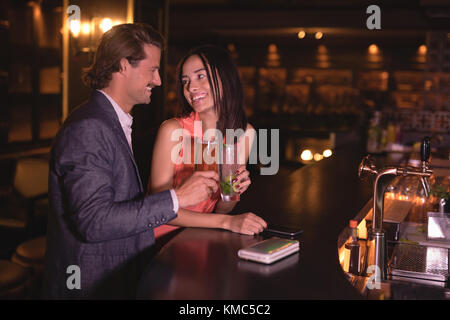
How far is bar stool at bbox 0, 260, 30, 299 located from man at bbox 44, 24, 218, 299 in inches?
42.3

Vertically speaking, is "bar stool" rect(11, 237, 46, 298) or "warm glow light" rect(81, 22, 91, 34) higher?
"warm glow light" rect(81, 22, 91, 34)

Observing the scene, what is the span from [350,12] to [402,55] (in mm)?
3138

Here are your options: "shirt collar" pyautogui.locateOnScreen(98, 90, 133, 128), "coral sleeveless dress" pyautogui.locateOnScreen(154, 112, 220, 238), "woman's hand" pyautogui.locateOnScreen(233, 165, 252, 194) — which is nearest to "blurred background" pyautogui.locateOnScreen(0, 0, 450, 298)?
"coral sleeveless dress" pyautogui.locateOnScreen(154, 112, 220, 238)

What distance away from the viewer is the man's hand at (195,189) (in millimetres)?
1506

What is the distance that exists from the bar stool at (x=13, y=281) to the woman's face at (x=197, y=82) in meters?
1.47

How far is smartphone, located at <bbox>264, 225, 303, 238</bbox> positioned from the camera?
5.39ft

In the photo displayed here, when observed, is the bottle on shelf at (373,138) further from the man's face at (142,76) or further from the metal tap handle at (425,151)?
the man's face at (142,76)

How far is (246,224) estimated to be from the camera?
5.44 feet

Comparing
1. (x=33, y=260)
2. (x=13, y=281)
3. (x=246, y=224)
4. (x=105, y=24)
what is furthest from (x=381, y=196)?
(x=105, y=24)

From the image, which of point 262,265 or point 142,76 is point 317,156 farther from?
point 262,265

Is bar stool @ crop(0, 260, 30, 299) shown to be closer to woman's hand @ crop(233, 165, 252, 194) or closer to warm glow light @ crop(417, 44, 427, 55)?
woman's hand @ crop(233, 165, 252, 194)

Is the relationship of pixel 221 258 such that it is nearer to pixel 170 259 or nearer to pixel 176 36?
pixel 170 259

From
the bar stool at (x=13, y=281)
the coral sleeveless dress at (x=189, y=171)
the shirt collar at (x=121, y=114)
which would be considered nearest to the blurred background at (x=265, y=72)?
the coral sleeveless dress at (x=189, y=171)

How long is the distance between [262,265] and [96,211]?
508 mm
